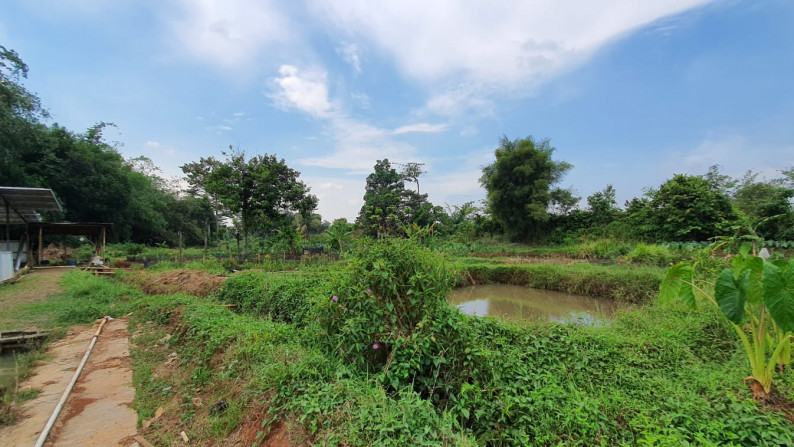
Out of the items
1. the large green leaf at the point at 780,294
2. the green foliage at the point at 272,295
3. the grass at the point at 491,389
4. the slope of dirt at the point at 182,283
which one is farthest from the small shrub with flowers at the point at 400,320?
the slope of dirt at the point at 182,283

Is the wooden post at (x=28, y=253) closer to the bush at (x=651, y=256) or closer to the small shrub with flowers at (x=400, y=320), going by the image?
the small shrub with flowers at (x=400, y=320)

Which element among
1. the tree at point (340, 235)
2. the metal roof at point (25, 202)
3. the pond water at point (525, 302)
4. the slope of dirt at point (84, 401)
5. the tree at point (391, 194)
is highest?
the tree at point (391, 194)

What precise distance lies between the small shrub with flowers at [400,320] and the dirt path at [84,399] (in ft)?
7.20

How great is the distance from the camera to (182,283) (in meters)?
9.19

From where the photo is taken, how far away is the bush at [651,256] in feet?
37.1

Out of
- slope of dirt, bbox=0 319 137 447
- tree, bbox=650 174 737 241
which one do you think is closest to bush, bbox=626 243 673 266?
tree, bbox=650 174 737 241

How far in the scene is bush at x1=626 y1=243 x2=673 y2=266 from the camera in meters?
11.3

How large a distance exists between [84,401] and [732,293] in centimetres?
641

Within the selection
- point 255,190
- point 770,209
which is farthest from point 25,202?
point 770,209

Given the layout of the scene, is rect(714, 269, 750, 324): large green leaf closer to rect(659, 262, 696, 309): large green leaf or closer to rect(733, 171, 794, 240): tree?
rect(659, 262, 696, 309): large green leaf

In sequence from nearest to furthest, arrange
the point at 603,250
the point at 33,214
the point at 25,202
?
the point at 25,202
the point at 33,214
the point at 603,250

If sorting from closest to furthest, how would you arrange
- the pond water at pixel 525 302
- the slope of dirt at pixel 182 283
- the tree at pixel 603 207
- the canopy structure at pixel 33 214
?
the pond water at pixel 525 302 < the slope of dirt at pixel 182 283 < the canopy structure at pixel 33 214 < the tree at pixel 603 207

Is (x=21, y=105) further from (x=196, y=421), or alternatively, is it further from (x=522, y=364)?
(x=522, y=364)

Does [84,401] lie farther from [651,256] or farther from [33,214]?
[651,256]
